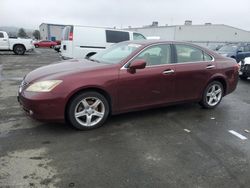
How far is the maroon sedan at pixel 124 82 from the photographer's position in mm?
4016

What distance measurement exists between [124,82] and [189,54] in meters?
1.73

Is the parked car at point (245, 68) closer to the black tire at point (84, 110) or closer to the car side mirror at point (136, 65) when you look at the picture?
the car side mirror at point (136, 65)

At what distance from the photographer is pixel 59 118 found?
13.4 ft

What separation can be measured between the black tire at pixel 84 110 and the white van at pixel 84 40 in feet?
22.5

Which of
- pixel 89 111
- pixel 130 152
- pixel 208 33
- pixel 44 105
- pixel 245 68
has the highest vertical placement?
pixel 208 33

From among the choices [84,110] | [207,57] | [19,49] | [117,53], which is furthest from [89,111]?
[19,49]

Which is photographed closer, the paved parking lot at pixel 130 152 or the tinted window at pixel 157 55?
the paved parking lot at pixel 130 152

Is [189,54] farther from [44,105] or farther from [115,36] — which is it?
[115,36]

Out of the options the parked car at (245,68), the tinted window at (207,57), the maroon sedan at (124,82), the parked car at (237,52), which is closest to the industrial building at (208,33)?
the parked car at (237,52)

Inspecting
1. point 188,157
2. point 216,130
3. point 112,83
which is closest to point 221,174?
point 188,157

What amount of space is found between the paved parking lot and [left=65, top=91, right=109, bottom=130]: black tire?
0.13m

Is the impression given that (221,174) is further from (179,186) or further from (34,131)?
(34,131)

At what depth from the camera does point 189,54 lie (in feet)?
17.5

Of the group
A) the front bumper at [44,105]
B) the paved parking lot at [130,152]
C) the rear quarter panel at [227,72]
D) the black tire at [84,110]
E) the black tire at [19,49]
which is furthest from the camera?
the black tire at [19,49]
